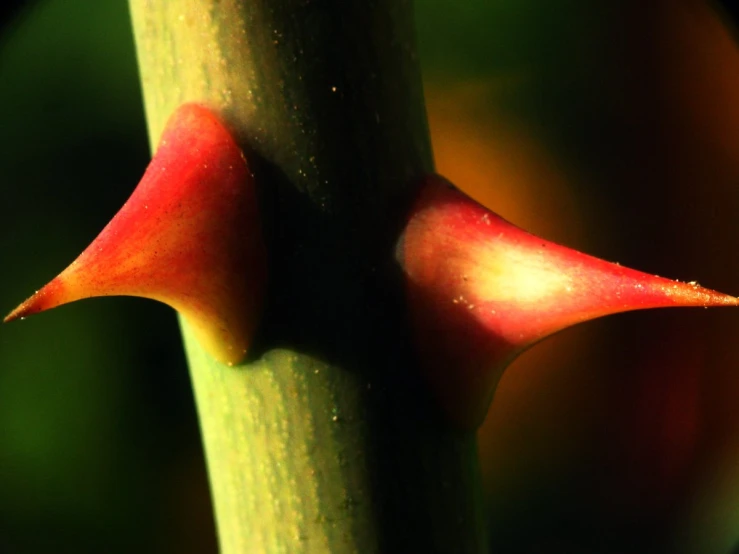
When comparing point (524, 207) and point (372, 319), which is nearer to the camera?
point (372, 319)

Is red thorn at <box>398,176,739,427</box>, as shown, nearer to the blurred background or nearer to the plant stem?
the plant stem

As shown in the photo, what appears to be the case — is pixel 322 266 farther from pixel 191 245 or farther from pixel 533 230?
pixel 533 230

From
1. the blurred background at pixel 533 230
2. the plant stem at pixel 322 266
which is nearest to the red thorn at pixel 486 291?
the plant stem at pixel 322 266

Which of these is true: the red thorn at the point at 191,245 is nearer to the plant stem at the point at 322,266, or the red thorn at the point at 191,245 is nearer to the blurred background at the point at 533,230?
the plant stem at the point at 322,266

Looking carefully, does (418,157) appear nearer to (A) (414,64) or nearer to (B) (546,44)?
(A) (414,64)

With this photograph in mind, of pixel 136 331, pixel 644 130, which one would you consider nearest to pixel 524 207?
pixel 644 130

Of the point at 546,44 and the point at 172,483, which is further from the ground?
the point at 546,44

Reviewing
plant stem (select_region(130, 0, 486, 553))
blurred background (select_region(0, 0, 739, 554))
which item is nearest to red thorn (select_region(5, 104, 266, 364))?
plant stem (select_region(130, 0, 486, 553))
